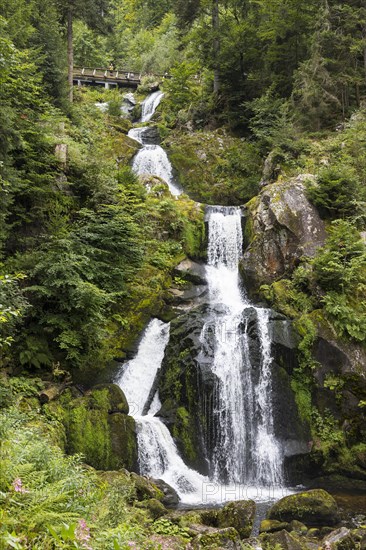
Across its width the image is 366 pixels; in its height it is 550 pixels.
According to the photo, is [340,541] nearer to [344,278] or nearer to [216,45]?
[344,278]

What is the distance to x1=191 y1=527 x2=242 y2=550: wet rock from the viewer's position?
6449 mm

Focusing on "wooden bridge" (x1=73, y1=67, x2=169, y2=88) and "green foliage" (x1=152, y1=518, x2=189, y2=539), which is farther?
"wooden bridge" (x1=73, y1=67, x2=169, y2=88)

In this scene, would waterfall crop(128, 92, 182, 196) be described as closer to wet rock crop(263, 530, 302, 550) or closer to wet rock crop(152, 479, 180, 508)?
wet rock crop(152, 479, 180, 508)

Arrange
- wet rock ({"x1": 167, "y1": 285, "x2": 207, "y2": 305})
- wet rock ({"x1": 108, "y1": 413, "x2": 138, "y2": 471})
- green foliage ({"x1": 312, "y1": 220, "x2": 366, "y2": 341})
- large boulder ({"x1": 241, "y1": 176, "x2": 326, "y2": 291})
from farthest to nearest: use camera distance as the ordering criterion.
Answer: large boulder ({"x1": 241, "y1": 176, "x2": 326, "y2": 291}), wet rock ({"x1": 167, "y1": 285, "x2": 207, "y2": 305}), green foliage ({"x1": 312, "y1": 220, "x2": 366, "y2": 341}), wet rock ({"x1": 108, "y1": 413, "x2": 138, "y2": 471})

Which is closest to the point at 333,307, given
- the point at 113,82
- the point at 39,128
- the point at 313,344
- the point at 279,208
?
the point at 313,344

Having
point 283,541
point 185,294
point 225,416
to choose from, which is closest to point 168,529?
point 283,541

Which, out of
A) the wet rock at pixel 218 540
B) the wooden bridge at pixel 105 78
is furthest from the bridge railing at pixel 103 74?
the wet rock at pixel 218 540

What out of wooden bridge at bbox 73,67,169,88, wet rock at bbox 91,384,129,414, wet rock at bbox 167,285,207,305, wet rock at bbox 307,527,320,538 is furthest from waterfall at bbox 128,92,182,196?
wet rock at bbox 307,527,320,538

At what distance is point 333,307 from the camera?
12.6 meters

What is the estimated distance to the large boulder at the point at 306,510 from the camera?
349 inches

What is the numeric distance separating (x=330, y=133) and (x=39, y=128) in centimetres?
1367

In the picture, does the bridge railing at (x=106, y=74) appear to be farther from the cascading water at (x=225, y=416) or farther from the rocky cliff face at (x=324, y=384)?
the cascading water at (x=225, y=416)

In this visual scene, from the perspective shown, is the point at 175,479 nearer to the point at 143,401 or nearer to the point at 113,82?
the point at 143,401

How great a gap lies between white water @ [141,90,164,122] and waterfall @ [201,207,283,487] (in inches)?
860
